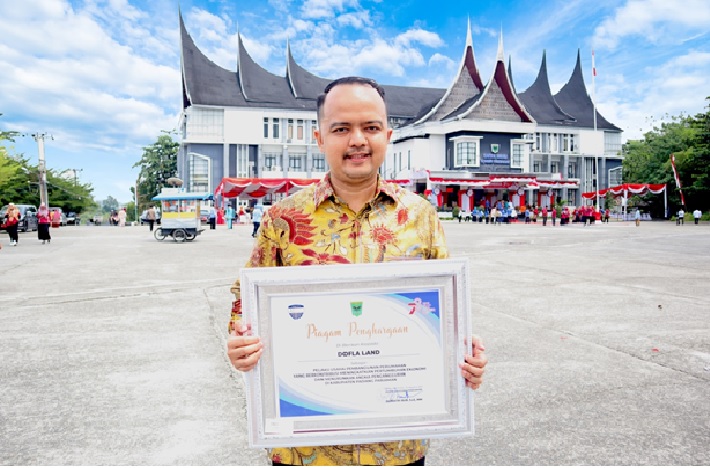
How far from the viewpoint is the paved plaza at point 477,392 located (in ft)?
9.91

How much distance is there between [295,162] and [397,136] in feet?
34.9

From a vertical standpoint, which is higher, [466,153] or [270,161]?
[270,161]

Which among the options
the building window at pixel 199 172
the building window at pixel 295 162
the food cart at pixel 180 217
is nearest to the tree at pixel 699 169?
the building window at pixel 295 162

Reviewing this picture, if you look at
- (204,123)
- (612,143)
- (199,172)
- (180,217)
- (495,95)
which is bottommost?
(180,217)

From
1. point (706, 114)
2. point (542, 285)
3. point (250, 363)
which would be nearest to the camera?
point (250, 363)

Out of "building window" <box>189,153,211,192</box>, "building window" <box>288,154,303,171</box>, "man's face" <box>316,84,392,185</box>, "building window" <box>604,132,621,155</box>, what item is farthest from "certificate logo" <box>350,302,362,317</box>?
"building window" <box>604,132,621,155</box>

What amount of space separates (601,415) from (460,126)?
4726 cm

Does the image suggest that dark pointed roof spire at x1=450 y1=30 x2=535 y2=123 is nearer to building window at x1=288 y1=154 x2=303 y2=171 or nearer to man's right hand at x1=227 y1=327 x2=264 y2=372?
building window at x1=288 y1=154 x2=303 y2=171

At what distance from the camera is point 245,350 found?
1520 millimetres

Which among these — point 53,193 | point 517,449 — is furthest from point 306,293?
point 53,193

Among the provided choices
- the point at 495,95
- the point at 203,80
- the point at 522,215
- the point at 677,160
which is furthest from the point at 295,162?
the point at 677,160

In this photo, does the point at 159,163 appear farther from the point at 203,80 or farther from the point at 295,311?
the point at 295,311

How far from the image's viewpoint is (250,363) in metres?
1.53

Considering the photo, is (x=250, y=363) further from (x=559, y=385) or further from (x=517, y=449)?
(x=559, y=385)
